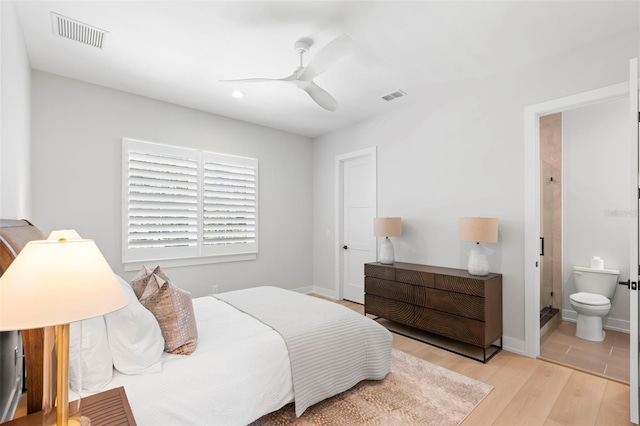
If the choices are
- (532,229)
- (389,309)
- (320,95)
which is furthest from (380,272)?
(320,95)

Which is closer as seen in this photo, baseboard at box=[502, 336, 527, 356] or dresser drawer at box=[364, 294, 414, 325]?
baseboard at box=[502, 336, 527, 356]

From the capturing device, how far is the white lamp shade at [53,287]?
29.0 inches

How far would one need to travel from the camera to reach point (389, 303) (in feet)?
11.6

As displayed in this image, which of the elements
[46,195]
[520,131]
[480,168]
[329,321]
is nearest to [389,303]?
[329,321]

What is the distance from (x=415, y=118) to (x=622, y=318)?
3321 mm

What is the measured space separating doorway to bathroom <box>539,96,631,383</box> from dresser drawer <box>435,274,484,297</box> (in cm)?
103

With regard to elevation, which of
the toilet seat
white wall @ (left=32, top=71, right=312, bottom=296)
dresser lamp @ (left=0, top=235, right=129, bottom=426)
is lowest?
the toilet seat

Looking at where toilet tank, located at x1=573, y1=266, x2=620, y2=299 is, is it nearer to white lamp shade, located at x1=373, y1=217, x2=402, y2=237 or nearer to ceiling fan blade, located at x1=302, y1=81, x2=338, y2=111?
white lamp shade, located at x1=373, y1=217, x2=402, y2=237

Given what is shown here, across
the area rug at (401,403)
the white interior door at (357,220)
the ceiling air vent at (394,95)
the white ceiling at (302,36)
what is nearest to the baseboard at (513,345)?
the area rug at (401,403)

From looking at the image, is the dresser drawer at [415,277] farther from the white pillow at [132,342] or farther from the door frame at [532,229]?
the white pillow at [132,342]

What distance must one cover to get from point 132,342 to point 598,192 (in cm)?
489

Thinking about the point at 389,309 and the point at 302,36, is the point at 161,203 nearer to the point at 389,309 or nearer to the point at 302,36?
the point at 302,36

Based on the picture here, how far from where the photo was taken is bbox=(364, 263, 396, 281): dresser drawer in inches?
138

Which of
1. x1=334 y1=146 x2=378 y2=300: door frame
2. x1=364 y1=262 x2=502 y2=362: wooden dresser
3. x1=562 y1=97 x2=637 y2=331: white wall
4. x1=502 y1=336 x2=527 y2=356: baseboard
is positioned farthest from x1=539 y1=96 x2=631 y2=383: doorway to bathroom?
x1=334 y1=146 x2=378 y2=300: door frame
